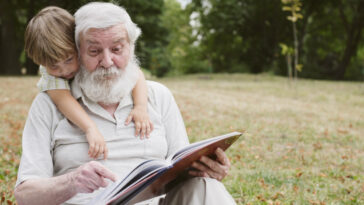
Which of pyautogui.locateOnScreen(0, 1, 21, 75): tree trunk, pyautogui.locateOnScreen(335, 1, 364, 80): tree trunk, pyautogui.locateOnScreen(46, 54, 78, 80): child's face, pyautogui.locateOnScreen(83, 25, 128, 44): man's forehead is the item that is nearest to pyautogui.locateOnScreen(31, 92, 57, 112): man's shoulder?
pyautogui.locateOnScreen(46, 54, 78, 80): child's face

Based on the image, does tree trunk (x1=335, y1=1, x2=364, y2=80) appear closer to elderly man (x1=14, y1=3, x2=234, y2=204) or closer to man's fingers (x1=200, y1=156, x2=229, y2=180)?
elderly man (x1=14, y1=3, x2=234, y2=204)

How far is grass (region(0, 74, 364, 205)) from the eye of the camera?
3.87 meters

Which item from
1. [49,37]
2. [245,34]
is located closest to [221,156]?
[49,37]

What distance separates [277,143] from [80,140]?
15.4ft

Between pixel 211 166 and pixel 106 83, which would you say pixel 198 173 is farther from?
pixel 106 83

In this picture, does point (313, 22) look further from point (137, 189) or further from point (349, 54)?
point (137, 189)

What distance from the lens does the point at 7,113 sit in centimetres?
786

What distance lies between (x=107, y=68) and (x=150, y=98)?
1.24 feet

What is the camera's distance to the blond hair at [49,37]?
1.90 m

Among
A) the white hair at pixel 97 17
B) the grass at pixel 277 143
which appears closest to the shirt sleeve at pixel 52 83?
the white hair at pixel 97 17

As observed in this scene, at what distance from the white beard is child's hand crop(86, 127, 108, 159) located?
25cm

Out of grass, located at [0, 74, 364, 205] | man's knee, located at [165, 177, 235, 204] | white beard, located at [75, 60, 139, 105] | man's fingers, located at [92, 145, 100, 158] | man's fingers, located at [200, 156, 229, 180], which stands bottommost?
grass, located at [0, 74, 364, 205]

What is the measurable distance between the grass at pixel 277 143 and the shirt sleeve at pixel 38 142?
65.2 inches

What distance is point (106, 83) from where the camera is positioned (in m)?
2.15
